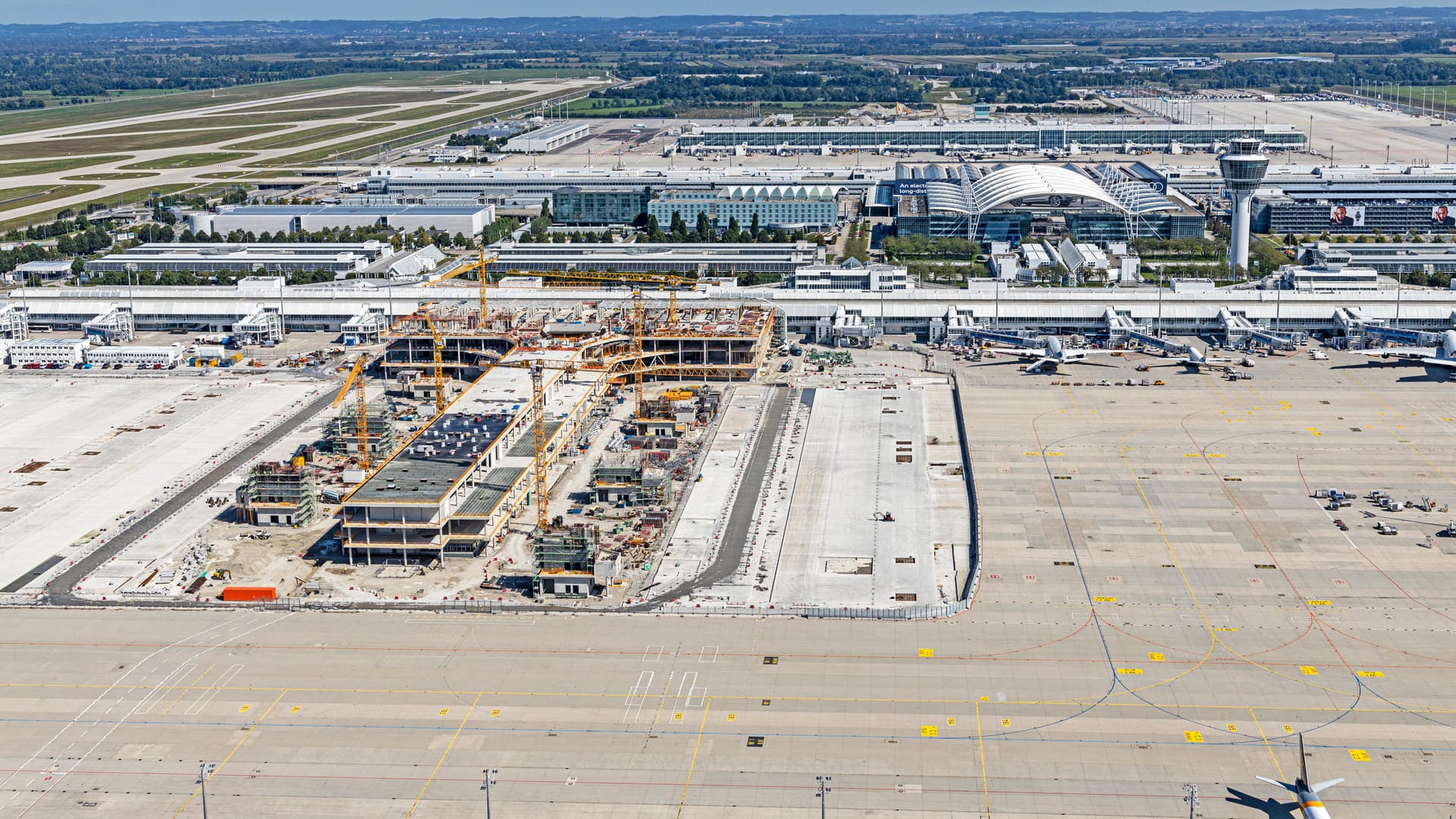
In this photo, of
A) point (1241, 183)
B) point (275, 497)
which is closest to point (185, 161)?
point (1241, 183)

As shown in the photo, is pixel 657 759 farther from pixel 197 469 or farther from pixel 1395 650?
pixel 197 469

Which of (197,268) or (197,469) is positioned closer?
(197,469)

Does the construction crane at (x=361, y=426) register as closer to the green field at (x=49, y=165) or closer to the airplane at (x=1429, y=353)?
the airplane at (x=1429, y=353)

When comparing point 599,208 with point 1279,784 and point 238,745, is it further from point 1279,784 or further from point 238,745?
point 1279,784

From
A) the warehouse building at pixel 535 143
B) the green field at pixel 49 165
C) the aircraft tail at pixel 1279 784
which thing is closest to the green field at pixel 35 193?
the green field at pixel 49 165

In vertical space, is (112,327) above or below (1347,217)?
below

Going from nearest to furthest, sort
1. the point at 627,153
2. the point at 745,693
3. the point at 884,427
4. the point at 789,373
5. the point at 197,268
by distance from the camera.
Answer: the point at 745,693 → the point at 884,427 → the point at 789,373 → the point at 197,268 → the point at 627,153

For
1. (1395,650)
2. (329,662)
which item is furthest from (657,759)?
(1395,650)

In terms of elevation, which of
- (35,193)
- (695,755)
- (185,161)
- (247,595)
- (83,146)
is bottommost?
(695,755)
